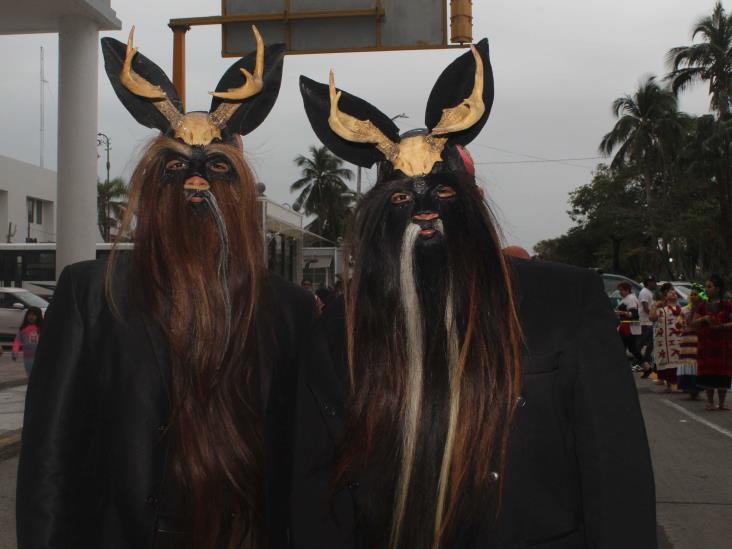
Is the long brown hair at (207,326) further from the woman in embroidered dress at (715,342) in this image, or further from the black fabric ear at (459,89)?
the woman in embroidered dress at (715,342)

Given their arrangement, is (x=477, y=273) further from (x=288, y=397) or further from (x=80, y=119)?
(x=80, y=119)

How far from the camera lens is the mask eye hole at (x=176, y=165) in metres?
2.94

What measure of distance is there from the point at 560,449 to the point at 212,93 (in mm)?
1715

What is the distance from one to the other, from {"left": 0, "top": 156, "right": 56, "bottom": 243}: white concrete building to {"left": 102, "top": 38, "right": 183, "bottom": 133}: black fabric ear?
130 ft

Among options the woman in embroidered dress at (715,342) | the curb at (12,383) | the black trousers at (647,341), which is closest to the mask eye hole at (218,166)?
the woman in embroidered dress at (715,342)

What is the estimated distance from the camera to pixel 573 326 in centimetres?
244

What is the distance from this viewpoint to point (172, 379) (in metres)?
2.77

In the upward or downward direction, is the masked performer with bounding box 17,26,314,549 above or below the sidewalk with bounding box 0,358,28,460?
above

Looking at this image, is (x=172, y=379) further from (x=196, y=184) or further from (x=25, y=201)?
(x=25, y=201)

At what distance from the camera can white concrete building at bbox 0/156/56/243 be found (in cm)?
4316

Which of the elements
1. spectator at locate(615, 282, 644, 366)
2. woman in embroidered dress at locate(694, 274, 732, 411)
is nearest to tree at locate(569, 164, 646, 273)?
spectator at locate(615, 282, 644, 366)

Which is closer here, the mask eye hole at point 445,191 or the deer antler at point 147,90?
the mask eye hole at point 445,191

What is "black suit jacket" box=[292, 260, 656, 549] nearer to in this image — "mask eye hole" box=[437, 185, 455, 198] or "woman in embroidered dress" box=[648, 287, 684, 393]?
"mask eye hole" box=[437, 185, 455, 198]

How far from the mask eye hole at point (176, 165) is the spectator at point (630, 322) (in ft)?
50.6
